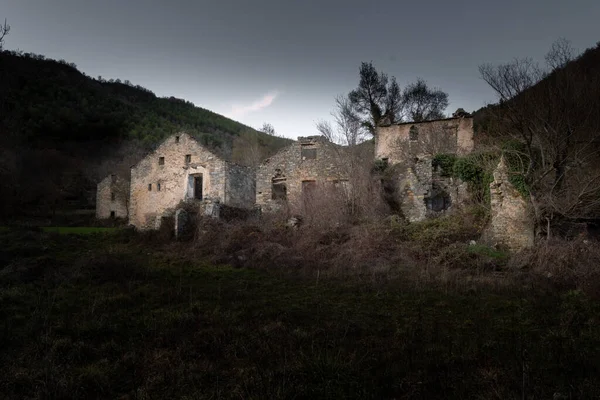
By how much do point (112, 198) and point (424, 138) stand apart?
1041 inches

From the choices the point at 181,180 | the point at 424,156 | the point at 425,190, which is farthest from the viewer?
the point at 181,180

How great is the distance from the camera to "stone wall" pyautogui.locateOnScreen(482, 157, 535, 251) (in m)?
11.6

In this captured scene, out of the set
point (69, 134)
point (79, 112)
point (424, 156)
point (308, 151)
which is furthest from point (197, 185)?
point (79, 112)

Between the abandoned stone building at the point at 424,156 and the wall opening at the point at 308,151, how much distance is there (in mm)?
4758

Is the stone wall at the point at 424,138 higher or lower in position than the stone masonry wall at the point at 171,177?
higher

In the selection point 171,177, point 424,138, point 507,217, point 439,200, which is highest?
point 424,138

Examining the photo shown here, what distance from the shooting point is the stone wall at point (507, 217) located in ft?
38.1

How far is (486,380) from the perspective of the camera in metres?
3.46

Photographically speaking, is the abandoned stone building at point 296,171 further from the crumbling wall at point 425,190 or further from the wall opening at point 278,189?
the crumbling wall at point 425,190

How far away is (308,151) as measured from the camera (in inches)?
851

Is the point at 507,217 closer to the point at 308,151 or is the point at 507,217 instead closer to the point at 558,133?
the point at 558,133

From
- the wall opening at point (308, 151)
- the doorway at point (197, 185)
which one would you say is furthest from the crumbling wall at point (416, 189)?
the doorway at point (197, 185)

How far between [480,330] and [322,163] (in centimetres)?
1644

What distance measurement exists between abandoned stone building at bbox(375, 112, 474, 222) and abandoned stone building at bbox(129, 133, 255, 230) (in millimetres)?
9742
